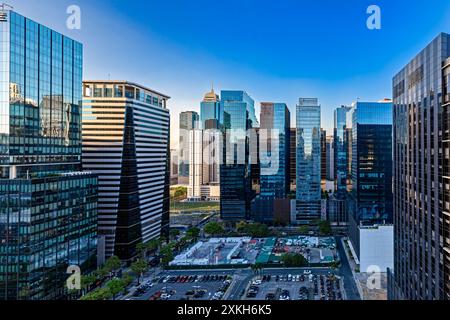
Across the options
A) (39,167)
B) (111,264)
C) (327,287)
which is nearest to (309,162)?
(327,287)

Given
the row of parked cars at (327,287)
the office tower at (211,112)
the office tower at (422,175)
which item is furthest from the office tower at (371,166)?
the office tower at (422,175)

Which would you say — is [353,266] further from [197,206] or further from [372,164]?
[197,206]

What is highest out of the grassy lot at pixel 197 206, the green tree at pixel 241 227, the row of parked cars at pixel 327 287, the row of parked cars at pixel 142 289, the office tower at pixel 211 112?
the office tower at pixel 211 112

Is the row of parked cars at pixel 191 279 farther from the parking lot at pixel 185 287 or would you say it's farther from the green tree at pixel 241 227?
the green tree at pixel 241 227

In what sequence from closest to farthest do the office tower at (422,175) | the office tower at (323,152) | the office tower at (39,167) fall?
the office tower at (422,175), the office tower at (39,167), the office tower at (323,152)

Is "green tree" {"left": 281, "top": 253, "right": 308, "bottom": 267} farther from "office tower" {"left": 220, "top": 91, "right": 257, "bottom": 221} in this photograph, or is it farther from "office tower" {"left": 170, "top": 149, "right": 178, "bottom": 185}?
"office tower" {"left": 220, "top": 91, "right": 257, "bottom": 221}
